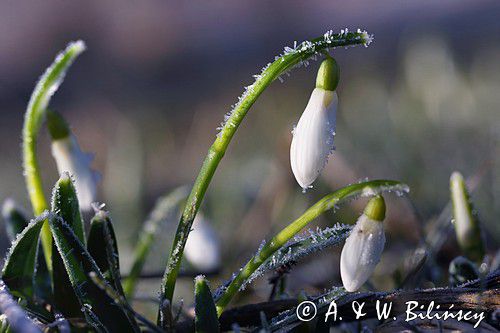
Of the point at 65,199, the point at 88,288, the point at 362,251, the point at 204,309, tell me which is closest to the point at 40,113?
the point at 65,199

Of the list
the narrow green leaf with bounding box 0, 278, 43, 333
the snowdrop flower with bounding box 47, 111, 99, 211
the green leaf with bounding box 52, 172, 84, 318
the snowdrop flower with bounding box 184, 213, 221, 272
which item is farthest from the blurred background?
the narrow green leaf with bounding box 0, 278, 43, 333

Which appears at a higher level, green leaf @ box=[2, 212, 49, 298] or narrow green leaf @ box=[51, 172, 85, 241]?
narrow green leaf @ box=[51, 172, 85, 241]

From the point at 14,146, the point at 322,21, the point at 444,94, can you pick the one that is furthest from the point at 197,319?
the point at 322,21

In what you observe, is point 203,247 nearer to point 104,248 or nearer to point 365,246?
point 104,248

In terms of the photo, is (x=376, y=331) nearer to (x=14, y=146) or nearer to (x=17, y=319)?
(x=17, y=319)

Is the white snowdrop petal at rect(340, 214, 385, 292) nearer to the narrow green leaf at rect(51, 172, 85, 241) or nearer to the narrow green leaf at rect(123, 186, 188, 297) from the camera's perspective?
the narrow green leaf at rect(51, 172, 85, 241)

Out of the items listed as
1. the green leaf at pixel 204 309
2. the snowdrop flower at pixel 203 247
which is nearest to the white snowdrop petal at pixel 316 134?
the green leaf at pixel 204 309
